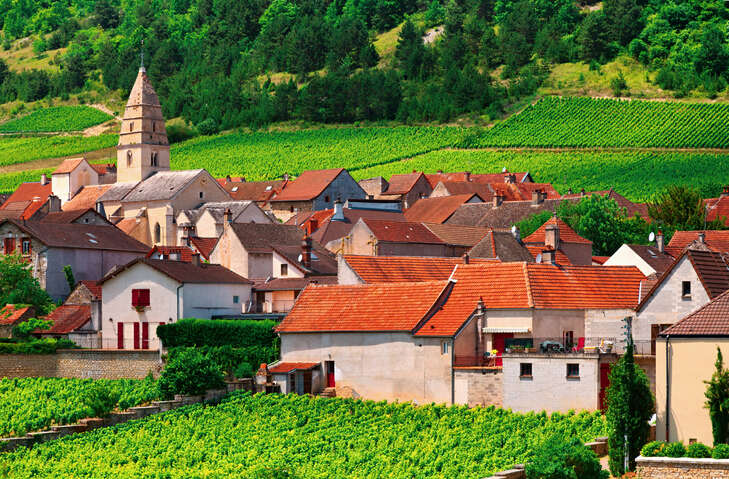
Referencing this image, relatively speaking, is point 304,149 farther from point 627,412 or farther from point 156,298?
point 627,412

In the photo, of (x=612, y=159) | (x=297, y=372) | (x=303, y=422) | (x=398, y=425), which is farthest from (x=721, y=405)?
(x=612, y=159)

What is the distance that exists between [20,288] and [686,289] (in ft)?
130

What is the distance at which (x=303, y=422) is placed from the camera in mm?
50094

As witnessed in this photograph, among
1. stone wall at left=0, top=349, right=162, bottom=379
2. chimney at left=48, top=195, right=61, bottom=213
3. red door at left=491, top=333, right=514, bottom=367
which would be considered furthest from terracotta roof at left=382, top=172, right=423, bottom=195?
red door at left=491, top=333, right=514, bottom=367

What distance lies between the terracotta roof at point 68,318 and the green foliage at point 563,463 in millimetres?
36232

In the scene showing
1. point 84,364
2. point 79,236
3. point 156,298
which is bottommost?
point 84,364

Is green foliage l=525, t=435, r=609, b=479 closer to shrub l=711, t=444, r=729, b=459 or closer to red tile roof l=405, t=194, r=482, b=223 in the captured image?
shrub l=711, t=444, r=729, b=459

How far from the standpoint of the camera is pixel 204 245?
86.6m

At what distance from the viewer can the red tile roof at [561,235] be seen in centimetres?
7394

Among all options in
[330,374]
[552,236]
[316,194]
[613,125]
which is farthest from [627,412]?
[613,125]

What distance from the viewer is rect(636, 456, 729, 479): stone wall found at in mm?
35875

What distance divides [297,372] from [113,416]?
7792mm

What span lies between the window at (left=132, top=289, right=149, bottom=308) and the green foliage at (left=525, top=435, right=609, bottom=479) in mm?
31498

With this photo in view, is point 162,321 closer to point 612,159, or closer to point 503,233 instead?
point 503,233
